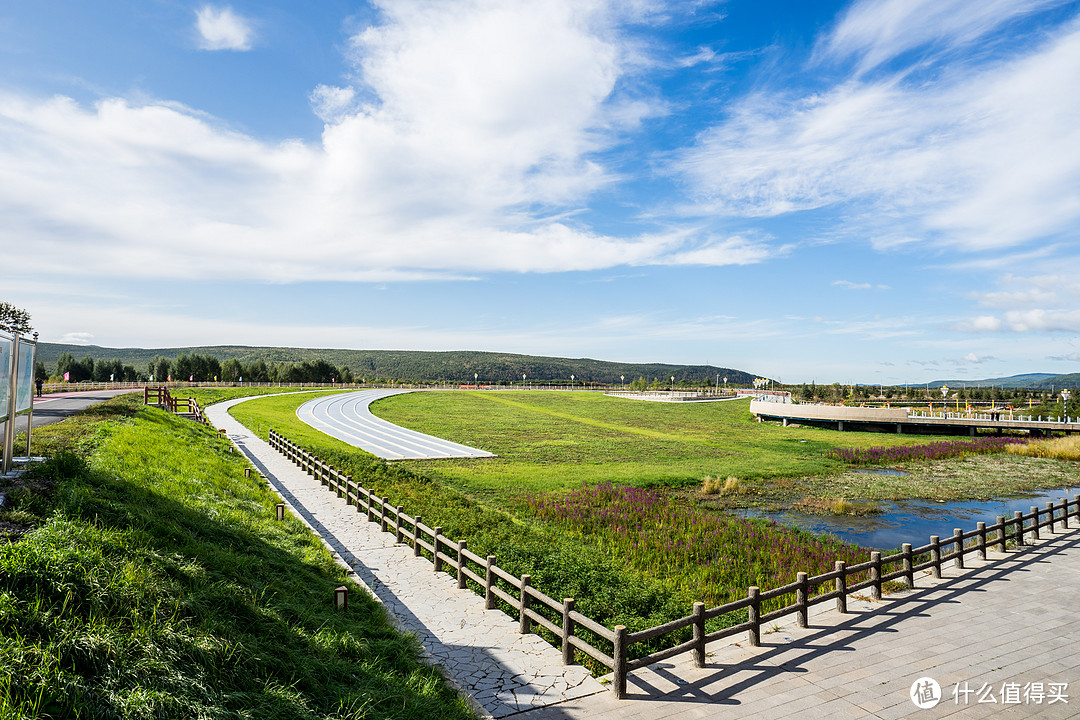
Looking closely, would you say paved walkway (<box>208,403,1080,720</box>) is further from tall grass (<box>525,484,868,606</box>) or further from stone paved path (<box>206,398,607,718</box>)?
tall grass (<box>525,484,868,606</box>)

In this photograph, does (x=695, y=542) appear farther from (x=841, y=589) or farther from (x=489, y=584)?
(x=489, y=584)

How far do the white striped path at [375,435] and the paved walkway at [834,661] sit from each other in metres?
Result: 24.6

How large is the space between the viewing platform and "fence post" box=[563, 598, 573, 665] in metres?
57.3

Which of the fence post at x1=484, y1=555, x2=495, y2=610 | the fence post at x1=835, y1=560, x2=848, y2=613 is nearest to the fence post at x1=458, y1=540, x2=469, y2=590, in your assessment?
the fence post at x1=484, y1=555, x2=495, y2=610

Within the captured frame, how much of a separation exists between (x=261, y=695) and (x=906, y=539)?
21.2m

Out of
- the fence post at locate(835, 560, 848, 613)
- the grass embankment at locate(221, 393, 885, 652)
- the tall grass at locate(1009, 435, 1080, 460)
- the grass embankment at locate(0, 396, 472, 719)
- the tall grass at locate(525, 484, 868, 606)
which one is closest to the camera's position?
the grass embankment at locate(0, 396, 472, 719)

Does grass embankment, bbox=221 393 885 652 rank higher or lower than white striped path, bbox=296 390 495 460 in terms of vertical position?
higher

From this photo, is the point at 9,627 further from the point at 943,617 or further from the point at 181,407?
the point at 181,407

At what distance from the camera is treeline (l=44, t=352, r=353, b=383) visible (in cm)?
11700

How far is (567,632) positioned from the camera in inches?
373

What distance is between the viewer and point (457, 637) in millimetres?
10430

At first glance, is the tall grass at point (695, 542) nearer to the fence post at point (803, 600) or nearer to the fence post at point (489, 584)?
the fence post at point (803, 600)

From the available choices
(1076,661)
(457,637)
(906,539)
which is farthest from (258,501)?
(906,539)

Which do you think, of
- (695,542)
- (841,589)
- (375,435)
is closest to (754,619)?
(841,589)
